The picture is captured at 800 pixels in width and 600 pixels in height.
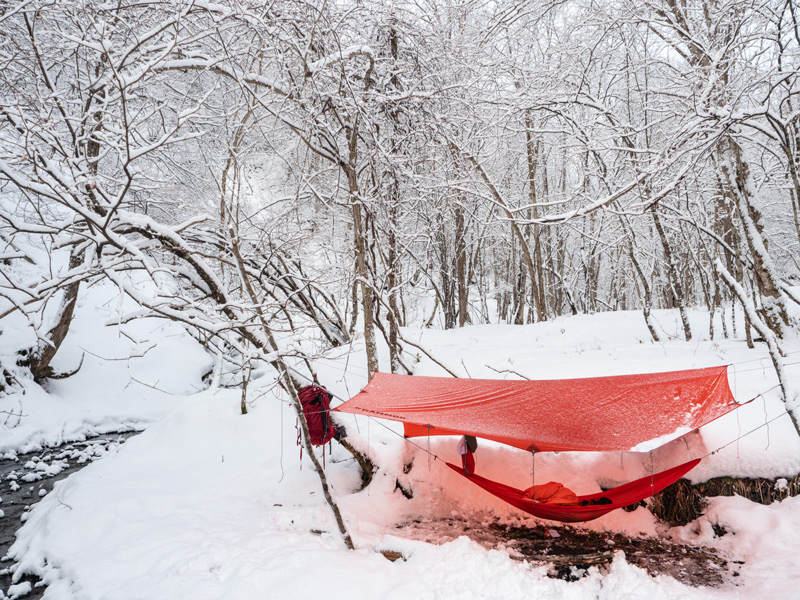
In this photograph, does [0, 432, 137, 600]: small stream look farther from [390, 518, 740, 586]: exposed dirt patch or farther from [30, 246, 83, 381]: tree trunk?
[390, 518, 740, 586]: exposed dirt patch

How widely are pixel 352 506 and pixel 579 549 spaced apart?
190cm

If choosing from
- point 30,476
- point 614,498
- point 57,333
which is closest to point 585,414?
point 614,498

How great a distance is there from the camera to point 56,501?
443cm

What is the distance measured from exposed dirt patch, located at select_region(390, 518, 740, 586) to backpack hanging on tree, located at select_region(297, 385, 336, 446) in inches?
41.1

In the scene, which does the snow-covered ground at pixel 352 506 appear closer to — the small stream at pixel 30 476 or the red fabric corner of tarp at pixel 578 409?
the small stream at pixel 30 476

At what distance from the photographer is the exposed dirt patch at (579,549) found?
2.91 meters

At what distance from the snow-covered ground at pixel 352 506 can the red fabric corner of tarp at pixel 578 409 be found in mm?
572

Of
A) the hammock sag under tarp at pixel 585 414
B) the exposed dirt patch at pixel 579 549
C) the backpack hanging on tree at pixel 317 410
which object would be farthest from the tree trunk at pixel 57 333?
the exposed dirt patch at pixel 579 549

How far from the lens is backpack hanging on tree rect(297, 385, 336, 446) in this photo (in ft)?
12.8

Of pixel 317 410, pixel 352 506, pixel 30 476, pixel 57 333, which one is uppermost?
pixel 57 333

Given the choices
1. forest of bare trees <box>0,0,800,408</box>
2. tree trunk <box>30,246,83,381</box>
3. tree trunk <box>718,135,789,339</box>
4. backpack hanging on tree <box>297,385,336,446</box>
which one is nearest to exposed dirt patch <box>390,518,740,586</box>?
backpack hanging on tree <box>297,385,336,446</box>

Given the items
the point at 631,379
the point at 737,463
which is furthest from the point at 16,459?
the point at 737,463

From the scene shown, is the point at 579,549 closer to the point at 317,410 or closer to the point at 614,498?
the point at 614,498

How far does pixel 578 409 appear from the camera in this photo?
3248mm
